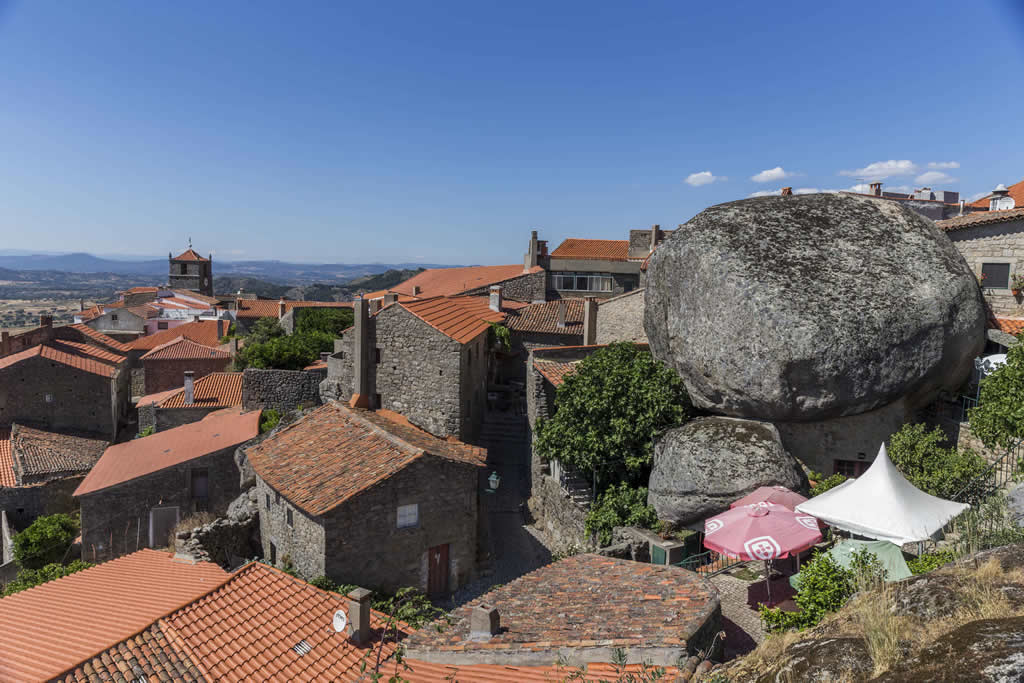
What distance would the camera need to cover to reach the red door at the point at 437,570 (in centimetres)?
1775

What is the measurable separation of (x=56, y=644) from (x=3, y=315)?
667 feet

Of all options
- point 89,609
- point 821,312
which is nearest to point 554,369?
point 821,312

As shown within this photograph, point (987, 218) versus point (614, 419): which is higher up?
point (987, 218)

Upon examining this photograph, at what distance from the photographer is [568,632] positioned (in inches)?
388

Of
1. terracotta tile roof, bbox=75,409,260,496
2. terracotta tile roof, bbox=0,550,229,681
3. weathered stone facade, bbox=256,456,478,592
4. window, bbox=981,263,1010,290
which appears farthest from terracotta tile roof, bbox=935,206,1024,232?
terracotta tile roof, bbox=75,409,260,496

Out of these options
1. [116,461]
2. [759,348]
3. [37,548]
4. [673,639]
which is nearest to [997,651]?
[673,639]

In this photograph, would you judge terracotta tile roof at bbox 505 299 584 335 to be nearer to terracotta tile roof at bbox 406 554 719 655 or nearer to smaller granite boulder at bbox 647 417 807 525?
smaller granite boulder at bbox 647 417 807 525

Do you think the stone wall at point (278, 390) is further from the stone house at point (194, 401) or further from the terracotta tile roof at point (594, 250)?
the terracotta tile roof at point (594, 250)

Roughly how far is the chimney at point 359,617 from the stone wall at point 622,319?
734 inches

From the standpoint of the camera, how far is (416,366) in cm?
2255

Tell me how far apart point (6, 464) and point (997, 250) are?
4227 cm

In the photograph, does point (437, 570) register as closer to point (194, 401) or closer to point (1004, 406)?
point (1004, 406)

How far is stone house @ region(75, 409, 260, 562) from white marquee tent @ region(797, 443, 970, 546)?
66.0 feet

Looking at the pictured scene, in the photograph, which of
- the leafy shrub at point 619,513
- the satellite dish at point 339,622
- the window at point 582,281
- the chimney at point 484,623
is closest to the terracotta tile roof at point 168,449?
the satellite dish at point 339,622
